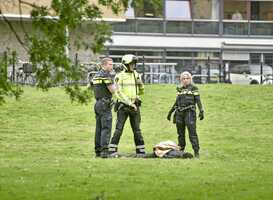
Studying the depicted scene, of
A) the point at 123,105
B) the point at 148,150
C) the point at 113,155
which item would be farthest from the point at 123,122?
the point at 148,150

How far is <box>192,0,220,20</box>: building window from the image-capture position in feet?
180

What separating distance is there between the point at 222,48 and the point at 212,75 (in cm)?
1400

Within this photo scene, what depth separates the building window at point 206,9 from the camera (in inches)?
2165

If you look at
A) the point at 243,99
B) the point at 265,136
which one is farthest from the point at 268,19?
the point at 265,136

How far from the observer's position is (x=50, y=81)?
12227 mm

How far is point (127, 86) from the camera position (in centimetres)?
1752

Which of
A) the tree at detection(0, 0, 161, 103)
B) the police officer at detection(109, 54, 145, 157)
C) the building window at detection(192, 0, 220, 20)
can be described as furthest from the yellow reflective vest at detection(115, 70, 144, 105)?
the building window at detection(192, 0, 220, 20)

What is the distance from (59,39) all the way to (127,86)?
5.66 m

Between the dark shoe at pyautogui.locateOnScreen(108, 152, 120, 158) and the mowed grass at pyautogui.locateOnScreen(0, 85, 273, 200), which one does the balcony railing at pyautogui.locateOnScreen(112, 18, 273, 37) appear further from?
the dark shoe at pyautogui.locateOnScreen(108, 152, 120, 158)

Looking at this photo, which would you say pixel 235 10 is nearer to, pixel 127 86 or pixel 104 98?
pixel 127 86

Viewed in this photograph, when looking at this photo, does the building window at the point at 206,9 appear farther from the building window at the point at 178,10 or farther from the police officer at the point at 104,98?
the police officer at the point at 104,98

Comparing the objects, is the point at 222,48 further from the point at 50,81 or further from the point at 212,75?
the point at 50,81

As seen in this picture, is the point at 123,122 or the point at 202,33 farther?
the point at 202,33

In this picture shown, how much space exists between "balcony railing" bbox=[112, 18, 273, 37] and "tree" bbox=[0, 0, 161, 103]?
3952 cm
